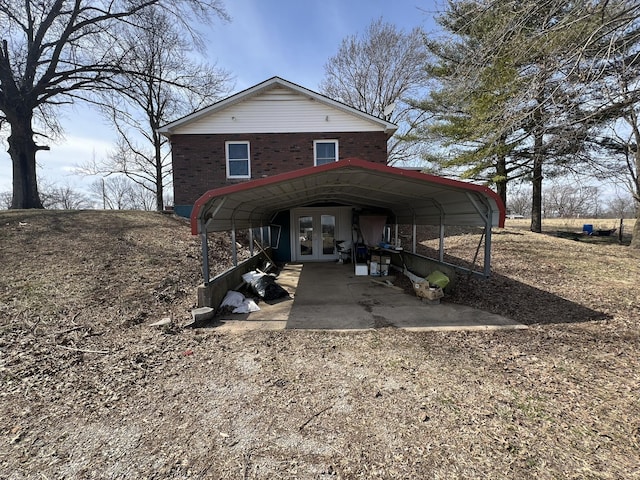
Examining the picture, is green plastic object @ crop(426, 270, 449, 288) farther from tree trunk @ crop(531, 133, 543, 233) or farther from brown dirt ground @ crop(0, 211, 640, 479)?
tree trunk @ crop(531, 133, 543, 233)

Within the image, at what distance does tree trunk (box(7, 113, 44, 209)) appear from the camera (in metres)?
13.1

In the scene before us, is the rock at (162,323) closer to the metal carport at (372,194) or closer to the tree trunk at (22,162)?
the metal carport at (372,194)

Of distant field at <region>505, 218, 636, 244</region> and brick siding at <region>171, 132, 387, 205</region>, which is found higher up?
brick siding at <region>171, 132, 387, 205</region>

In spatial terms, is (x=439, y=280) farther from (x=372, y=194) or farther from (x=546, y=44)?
(x=546, y=44)

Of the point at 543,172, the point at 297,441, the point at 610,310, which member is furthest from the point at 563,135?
the point at 543,172

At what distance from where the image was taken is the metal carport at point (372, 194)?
4699mm

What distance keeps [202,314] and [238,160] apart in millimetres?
9075

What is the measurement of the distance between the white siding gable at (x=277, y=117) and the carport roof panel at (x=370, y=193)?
5514 millimetres

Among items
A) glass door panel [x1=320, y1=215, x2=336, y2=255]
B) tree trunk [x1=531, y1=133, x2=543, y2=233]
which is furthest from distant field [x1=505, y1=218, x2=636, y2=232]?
glass door panel [x1=320, y1=215, x2=336, y2=255]

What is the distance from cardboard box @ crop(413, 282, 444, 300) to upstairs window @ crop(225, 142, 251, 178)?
29.4 ft

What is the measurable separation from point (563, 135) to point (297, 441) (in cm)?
875

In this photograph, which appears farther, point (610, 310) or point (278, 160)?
point (278, 160)

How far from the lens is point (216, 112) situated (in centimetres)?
1243

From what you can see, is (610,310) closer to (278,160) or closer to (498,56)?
(498,56)
